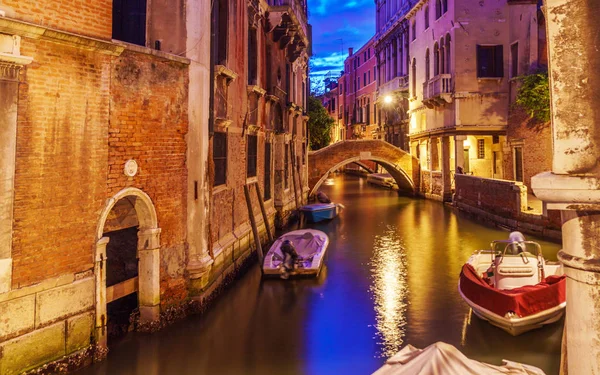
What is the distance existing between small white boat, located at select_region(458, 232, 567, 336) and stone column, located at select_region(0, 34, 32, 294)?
653 cm

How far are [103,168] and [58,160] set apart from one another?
A: 68 centimetres

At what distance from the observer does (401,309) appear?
8.29 metres

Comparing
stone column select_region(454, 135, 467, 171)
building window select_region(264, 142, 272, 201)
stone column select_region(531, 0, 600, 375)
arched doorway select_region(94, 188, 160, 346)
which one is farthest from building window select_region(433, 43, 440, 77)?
stone column select_region(531, 0, 600, 375)

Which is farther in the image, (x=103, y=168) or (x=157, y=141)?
(x=157, y=141)

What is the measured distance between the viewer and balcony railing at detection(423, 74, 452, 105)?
2080cm

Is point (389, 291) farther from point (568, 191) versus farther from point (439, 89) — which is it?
point (439, 89)

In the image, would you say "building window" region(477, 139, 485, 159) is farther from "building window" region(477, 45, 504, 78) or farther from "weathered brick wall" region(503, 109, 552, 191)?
"building window" region(477, 45, 504, 78)

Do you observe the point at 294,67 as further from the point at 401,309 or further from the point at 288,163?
the point at 401,309

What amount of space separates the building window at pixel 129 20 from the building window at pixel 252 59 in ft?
16.7

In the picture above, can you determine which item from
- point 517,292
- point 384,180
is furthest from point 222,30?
point 384,180

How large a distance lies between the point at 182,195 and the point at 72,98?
2352mm

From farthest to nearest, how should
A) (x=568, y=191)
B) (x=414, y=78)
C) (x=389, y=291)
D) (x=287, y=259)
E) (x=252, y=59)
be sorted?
(x=414, y=78) < (x=252, y=59) < (x=287, y=259) < (x=389, y=291) < (x=568, y=191)

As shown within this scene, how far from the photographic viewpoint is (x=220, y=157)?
9.18m

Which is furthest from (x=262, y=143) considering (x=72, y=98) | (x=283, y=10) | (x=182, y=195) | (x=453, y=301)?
(x=72, y=98)
